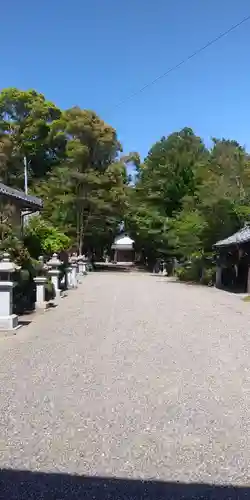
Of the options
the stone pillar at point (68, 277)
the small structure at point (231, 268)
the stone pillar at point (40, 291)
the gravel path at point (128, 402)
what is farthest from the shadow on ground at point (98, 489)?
the small structure at point (231, 268)

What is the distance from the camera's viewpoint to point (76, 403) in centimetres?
513

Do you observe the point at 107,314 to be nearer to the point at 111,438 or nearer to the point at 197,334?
the point at 197,334

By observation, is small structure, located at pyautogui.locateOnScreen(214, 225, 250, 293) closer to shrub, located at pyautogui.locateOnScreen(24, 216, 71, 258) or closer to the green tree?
shrub, located at pyautogui.locateOnScreen(24, 216, 71, 258)

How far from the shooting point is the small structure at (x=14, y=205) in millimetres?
17234

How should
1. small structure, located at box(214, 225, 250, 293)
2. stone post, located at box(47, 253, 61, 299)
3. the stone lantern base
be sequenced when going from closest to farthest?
the stone lantern base
stone post, located at box(47, 253, 61, 299)
small structure, located at box(214, 225, 250, 293)

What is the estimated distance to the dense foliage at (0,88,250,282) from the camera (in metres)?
29.9

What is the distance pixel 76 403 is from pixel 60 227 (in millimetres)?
36696

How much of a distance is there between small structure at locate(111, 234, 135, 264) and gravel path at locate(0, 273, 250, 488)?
2427 inches

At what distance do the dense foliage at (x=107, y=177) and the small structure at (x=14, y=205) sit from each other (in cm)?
1081

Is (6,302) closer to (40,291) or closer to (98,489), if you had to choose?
(40,291)

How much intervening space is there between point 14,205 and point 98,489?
55.1 feet

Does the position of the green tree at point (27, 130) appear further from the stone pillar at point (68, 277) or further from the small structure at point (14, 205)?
the small structure at point (14, 205)

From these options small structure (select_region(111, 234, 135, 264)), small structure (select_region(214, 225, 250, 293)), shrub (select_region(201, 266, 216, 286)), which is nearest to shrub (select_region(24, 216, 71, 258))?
small structure (select_region(214, 225, 250, 293))

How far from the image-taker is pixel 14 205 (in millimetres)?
19109
